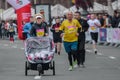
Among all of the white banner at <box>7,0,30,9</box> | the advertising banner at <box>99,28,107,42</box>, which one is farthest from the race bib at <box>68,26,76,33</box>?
the white banner at <box>7,0,30,9</box>

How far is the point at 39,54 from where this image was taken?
1934 centimetres

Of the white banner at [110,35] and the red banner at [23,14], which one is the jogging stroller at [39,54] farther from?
the red banner at [23,14]

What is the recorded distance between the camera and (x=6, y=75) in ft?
65.6

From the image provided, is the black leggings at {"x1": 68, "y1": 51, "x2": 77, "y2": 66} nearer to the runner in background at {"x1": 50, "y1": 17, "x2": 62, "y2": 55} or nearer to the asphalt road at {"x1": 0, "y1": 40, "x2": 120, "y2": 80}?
the asphalt road at {"x1": 0, "y1": 40, "x2": 120, "y2": 80}

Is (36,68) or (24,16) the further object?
(24,16)

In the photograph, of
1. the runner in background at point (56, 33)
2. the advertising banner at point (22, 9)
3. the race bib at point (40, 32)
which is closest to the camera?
the race bib at point (40, 32)

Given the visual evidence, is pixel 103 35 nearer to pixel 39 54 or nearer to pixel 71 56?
pixel 71 56

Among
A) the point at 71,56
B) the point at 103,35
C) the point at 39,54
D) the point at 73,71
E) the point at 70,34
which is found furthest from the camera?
the point at 103,35

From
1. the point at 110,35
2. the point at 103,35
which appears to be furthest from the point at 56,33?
the point at 103,35

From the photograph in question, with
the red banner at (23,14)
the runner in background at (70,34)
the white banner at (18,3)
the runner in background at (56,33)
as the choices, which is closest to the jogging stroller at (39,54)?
the runner in background at (70,34)

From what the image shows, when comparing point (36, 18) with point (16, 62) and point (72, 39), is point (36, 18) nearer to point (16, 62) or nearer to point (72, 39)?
point (72, 39)

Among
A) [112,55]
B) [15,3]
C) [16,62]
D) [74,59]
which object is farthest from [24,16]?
[74,59]

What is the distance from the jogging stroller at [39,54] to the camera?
1931 cm

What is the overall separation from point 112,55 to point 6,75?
409 inches
